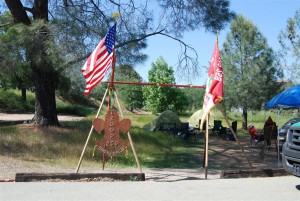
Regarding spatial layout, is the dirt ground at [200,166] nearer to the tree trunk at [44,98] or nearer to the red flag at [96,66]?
the red flag at [96,66]

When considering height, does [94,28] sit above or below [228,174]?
above

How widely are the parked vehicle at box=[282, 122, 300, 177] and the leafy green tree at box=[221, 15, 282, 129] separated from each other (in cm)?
2386

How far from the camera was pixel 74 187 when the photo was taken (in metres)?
7.72

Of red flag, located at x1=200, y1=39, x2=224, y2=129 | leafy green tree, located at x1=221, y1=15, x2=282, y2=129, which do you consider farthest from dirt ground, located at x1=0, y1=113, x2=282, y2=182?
leafy green tree, located at x1=221, y1=15, x2=282, y2=129

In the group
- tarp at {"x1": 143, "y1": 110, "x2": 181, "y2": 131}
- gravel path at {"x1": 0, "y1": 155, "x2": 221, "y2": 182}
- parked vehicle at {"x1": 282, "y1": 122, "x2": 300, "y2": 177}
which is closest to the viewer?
parked vehicle at {"x1": 282, "y1": 122, "x2": 300, "y2": 177}

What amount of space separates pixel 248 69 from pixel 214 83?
73.5ft

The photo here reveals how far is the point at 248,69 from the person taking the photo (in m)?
31.1

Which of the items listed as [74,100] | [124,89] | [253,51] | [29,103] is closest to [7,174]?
[253,51]

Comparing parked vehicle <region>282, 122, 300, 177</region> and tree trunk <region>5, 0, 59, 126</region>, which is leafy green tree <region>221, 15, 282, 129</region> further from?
parked vehicle <region>282, 122, 300, 177</region>

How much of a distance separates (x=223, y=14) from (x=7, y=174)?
419 inches

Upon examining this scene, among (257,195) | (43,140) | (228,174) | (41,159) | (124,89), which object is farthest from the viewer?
(124,89)

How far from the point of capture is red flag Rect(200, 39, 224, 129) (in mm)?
9523

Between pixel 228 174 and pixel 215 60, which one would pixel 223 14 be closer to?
pixel 215 60

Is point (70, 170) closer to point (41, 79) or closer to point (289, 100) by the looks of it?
point (289, 100)
